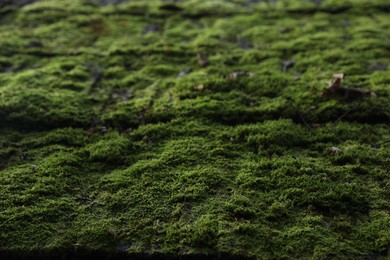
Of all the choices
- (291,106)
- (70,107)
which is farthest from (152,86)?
(291,106)

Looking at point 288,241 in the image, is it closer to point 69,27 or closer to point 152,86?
point 152,86

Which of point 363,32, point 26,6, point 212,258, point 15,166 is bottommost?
point 212,258

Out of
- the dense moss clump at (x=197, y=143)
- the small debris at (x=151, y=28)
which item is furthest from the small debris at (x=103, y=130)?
the small debris at (x=151, y=28)

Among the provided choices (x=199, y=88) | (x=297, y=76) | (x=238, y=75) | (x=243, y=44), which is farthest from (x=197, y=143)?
(x=243, y=44)

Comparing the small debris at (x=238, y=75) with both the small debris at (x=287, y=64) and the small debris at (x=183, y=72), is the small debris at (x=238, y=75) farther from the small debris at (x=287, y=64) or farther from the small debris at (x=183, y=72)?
the small debris at (x=183, y=72)

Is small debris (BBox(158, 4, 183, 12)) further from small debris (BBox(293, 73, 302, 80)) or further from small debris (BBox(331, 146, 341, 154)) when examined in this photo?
small debris (BBox(331, 146, 341, 154))

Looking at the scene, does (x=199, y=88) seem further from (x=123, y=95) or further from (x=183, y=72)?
(x=123, y=95)
